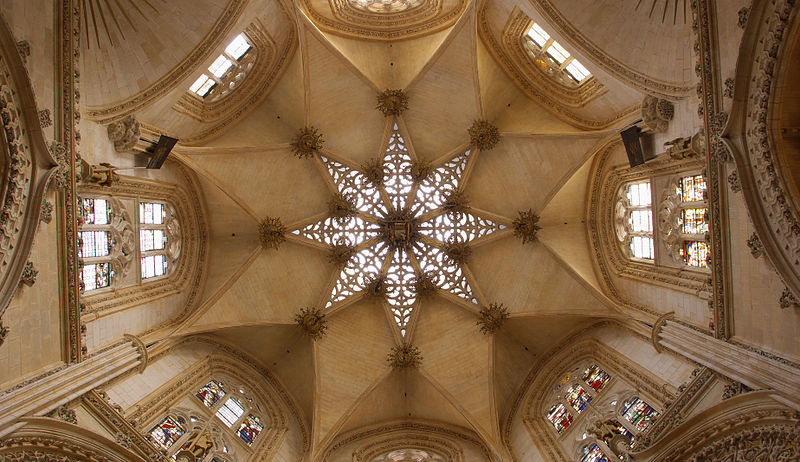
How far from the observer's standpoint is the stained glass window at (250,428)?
15505mm

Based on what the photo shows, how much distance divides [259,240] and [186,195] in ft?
8.59

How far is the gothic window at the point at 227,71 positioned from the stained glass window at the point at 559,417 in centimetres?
1312

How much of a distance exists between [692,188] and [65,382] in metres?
13.4

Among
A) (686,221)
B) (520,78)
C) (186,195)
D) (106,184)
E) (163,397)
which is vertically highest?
(186,195)

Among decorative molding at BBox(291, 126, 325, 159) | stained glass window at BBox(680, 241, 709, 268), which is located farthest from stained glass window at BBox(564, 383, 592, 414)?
decorative molding at BBox(291, 126, 325, 159)

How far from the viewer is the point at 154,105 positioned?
1340cm

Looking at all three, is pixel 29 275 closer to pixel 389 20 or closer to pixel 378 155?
pixel 378 155

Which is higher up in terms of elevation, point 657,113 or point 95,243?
point 95,243

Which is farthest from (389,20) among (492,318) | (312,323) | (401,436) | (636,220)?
(401,436)

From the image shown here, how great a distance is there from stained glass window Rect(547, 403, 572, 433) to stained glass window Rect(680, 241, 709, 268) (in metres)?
5.17

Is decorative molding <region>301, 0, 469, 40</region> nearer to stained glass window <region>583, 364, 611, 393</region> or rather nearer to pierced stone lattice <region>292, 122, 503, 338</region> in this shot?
pierced stone lattice <region>292, 122, 503, 338</region>

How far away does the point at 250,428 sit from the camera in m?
16.0

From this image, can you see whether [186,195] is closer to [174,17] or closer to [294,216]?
[294,216]

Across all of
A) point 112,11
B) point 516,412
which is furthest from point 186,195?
point 516,412
